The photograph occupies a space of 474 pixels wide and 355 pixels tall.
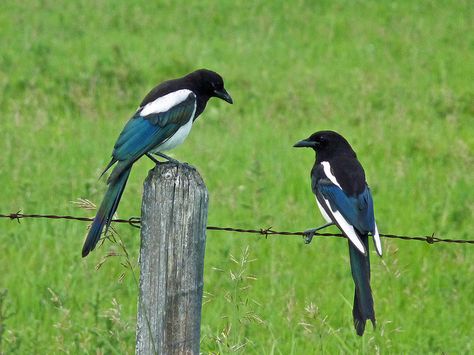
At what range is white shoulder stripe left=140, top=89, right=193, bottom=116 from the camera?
4.08 metres

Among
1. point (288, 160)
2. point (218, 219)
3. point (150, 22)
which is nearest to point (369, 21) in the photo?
point (150, 22)

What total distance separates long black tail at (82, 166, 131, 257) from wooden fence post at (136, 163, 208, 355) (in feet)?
0.64

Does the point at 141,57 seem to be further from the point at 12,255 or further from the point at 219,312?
the point at 219,312

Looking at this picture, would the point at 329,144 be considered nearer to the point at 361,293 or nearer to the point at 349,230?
the point at 349,230

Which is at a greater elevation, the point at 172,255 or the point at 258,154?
the point at 258,154

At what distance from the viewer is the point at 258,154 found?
8.10m

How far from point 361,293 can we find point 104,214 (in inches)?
40.1

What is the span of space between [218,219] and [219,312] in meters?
1.40

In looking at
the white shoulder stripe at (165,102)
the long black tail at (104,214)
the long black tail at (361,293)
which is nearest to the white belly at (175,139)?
the white shoulder stripe at (165,102)

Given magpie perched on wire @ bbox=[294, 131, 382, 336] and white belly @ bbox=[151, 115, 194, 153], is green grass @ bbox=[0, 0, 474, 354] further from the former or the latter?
white belly @ bbox=[151, 115, 194, 153]

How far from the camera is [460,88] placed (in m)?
11.0

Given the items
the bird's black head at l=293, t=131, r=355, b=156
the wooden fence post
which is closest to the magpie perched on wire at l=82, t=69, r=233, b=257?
the wooden fence post

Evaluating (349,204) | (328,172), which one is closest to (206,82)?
(328,172)

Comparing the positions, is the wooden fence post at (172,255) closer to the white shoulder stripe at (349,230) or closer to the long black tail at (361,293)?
the long black tail at (361,293)
